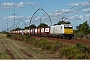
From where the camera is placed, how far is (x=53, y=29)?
202ft

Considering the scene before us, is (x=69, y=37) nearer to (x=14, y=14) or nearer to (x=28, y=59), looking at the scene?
(x=28, y=59)

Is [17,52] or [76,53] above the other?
[76,53]

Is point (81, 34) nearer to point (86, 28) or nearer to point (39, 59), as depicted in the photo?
point (86, 28)

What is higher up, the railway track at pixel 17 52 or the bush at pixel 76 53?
the bush at pixel 76 53

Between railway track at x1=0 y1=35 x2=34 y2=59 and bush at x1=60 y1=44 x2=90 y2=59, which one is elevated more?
bush at x1=60 y1=44 x2=90 y2=59

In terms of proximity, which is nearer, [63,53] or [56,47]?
[63,53]

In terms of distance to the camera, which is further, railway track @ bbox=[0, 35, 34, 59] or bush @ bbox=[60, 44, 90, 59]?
railway track @ bbox=[0, 35, 34, 59]

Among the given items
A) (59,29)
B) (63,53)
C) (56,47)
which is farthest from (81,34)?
(63,53)

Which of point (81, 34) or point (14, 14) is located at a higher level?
point (14, 14)

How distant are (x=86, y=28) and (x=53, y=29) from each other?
1505 centimetres

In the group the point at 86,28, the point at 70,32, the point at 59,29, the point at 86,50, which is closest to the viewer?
the point at 86,50

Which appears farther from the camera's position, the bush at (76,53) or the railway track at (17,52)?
the railway track at (17,52)

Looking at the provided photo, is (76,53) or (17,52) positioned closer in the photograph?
(76,53)

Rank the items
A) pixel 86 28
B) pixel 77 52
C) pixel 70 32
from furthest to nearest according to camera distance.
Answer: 1. pixel 86 28
2. pixel 70 32
3. pixel 77 52
